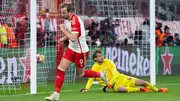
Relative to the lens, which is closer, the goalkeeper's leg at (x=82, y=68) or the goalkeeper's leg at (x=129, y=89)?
the goalkeeper's leg at (x=82, y=68)

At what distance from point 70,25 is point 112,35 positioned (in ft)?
29.7

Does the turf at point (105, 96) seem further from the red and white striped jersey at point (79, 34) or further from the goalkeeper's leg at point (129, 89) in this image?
the red and white striped jersey at point (79, 34)

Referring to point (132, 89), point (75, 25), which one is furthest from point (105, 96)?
point (75, 25)

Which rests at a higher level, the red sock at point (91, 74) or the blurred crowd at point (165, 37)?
the blurred crowd at point (165, 37)

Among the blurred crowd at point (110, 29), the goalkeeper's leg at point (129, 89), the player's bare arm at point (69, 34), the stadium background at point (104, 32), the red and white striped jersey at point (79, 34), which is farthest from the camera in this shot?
the blurred crowd at point (110, 29)

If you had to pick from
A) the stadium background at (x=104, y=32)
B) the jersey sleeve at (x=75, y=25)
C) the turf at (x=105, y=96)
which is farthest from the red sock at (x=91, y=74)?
the stadium background at (x=104, y=32)

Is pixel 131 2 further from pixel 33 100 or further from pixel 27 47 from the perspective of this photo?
pixel 33 100

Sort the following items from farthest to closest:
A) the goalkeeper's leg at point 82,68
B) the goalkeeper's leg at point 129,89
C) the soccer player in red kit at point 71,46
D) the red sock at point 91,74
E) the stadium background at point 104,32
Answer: the stadium background at point 104,32 → the goalkeeper's leg at point 129,89 → the red sock at point 91,74 → the goalkeeper's leg at point 82,68 → the soccer player in red kit at point 71,46

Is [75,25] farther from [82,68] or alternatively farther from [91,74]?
[91,74]

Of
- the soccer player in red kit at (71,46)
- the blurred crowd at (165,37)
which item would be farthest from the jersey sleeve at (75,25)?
the blurred crowd at (165,37)

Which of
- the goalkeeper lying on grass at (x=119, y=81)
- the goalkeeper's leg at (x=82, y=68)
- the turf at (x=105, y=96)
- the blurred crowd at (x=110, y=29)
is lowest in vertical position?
the turf at (x=105, y=96)

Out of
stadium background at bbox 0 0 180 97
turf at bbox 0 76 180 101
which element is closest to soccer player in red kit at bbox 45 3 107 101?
turf at bbox 0 76 180 101

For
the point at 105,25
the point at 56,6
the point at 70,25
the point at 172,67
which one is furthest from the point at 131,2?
the point at 70,25

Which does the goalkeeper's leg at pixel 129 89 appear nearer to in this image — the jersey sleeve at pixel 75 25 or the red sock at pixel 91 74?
the red sock at pixel 91 74
